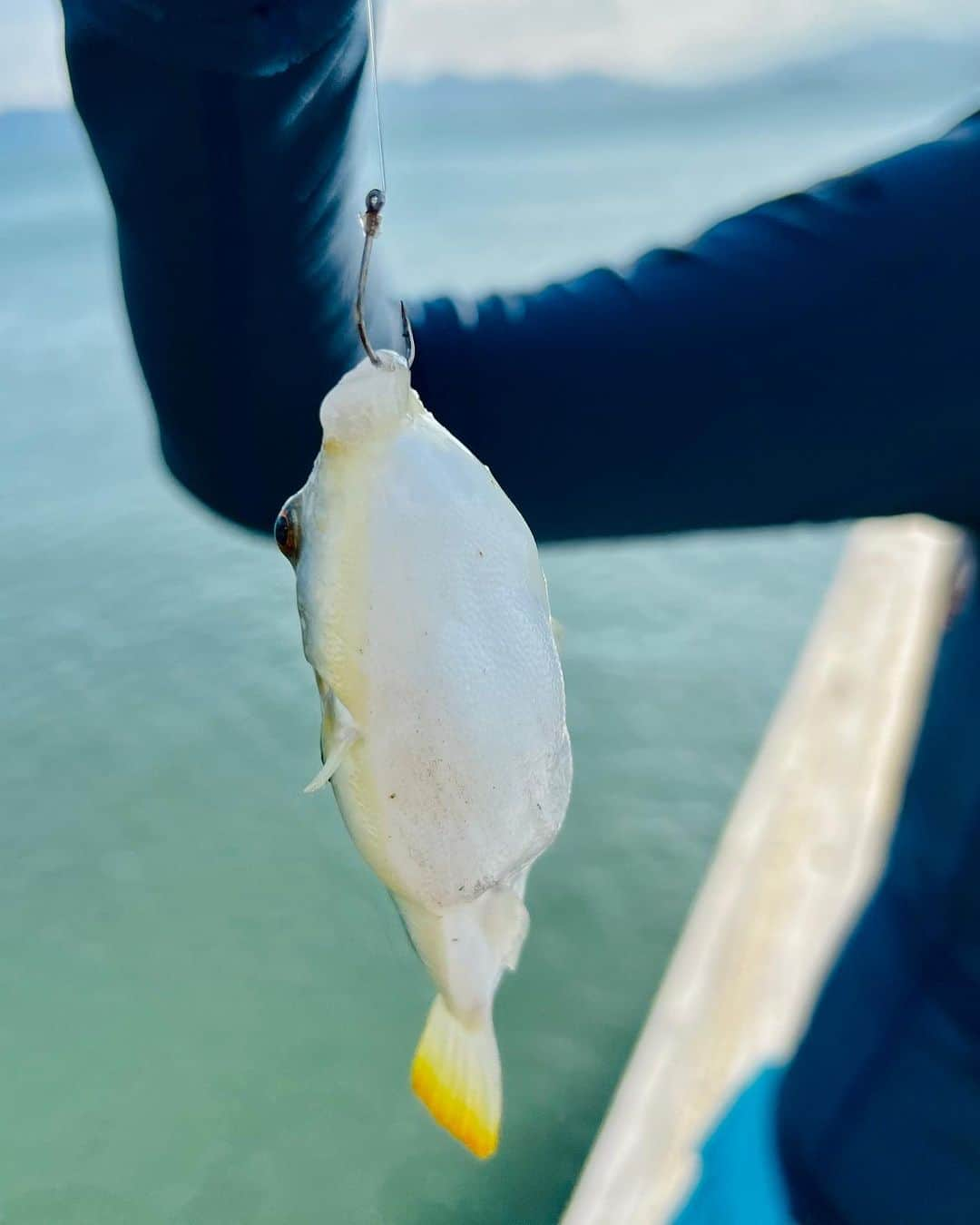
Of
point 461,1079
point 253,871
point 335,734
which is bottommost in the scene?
point 253,871

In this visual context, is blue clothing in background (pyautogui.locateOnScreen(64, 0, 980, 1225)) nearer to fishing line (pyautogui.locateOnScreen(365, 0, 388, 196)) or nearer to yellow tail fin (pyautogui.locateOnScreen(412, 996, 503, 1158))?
fishing line (pyautogui.locateOnScreen(365, 0, 388, 196))

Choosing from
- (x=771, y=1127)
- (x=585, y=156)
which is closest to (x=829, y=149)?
(x=585, y=156)

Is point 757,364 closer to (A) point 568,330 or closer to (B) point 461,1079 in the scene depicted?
(A) point 568,330

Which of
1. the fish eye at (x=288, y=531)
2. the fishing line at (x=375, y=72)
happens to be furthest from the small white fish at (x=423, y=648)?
the fishing line at (x=375, y=72)

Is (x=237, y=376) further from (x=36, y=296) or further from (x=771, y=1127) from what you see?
(x=36, y=296)

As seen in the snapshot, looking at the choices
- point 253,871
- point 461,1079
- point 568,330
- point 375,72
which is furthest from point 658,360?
point 253,871

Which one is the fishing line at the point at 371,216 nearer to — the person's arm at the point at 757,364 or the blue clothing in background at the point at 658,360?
the blue clothing in background at the point at 658,360

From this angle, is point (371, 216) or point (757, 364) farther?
point (757, 364)
